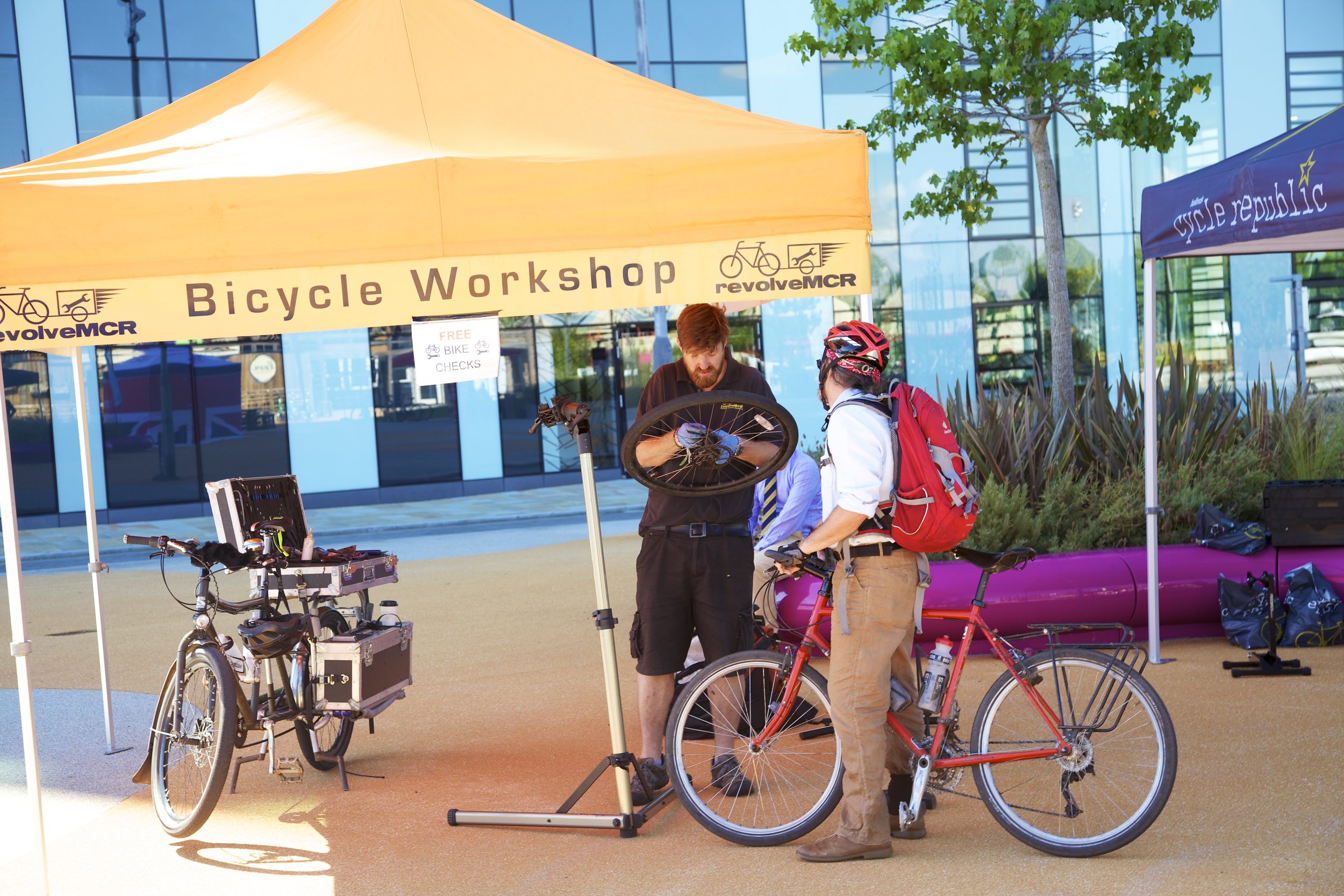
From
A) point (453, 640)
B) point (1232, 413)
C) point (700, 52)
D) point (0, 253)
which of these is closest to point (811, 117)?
point (700, 52)

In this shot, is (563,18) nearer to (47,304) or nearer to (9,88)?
(9,88)

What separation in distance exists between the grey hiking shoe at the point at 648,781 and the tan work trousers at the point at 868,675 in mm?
918

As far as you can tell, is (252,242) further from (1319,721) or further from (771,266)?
(1319,721)

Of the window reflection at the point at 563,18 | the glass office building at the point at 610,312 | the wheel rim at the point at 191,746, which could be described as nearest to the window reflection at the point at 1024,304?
the glass office building at the point at 610,312

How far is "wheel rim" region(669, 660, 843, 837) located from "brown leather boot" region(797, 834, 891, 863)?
191 mm

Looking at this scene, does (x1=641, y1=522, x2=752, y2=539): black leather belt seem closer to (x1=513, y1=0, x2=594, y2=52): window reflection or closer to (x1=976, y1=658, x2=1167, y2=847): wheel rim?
(x1=976, y1=658, x2=1167, y2=847): wheel rim

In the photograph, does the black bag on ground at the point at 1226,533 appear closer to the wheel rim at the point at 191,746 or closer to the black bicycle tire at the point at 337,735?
the black bicycle tire at the point at 337,735

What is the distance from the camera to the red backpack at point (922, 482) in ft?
13.0

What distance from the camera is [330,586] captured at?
5191 millimetres

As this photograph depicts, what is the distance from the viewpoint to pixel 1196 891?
→ 12.2 feet

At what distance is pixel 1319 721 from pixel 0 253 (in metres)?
5.88

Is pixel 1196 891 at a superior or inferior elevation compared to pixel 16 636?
inferior

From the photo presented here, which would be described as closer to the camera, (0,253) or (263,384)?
(0,253)

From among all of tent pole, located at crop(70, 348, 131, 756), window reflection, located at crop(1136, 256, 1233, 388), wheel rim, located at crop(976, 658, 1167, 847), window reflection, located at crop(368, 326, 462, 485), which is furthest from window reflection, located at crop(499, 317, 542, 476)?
wheel rim, located at crop(976, 658, 1167, 847)
